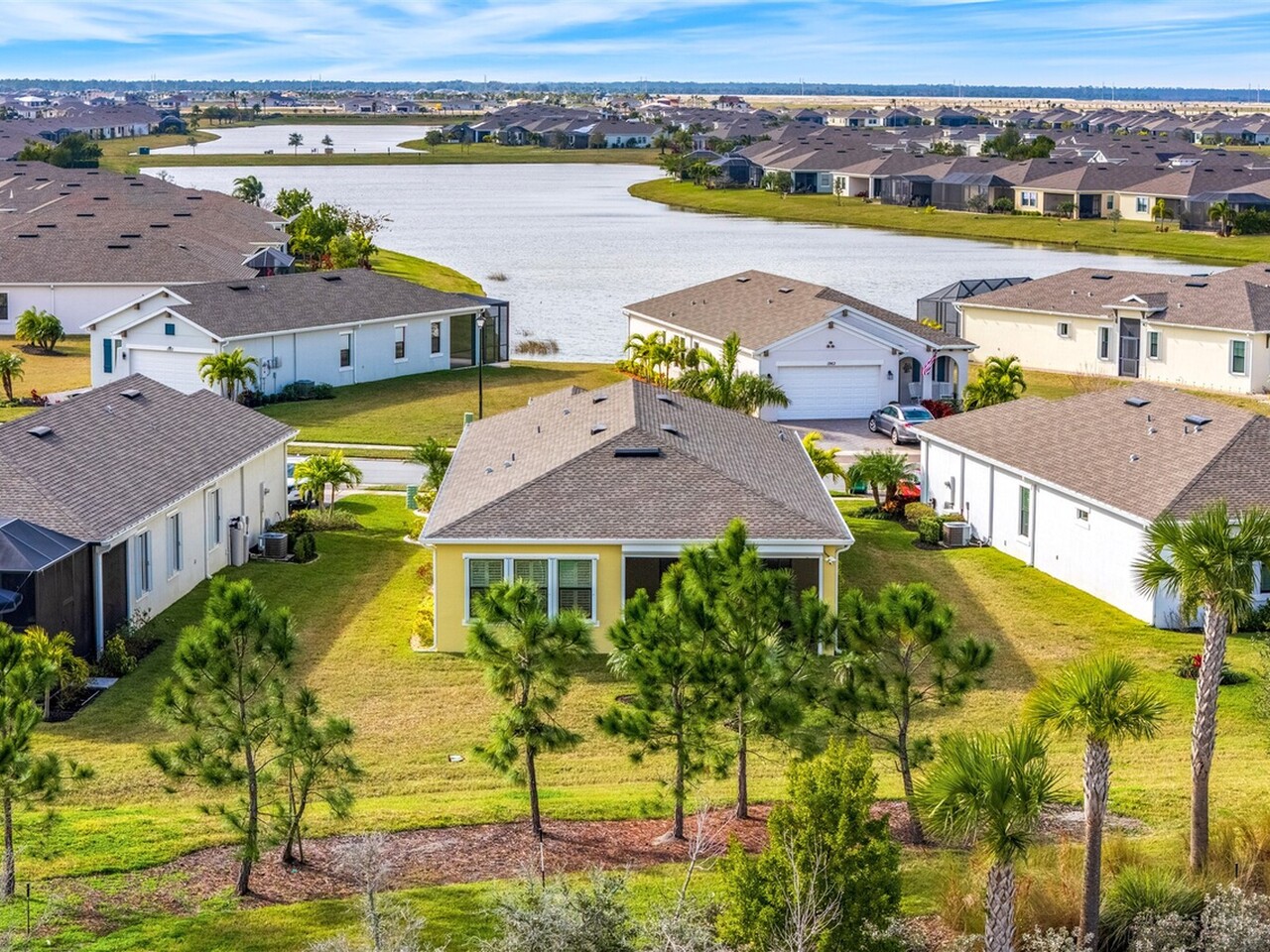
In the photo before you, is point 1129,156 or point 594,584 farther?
point 1129,156

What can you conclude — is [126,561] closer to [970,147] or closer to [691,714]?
[691,714]

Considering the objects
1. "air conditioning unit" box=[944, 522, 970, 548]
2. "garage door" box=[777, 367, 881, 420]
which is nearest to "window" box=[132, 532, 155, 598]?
"air conditioning unit" box=[944, 522, 970, 548]

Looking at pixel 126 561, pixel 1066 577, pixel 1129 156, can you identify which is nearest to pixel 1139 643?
pixel 1066 577

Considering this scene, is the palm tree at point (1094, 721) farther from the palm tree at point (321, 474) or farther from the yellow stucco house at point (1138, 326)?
the yellow stucco house at point (1138, 326)

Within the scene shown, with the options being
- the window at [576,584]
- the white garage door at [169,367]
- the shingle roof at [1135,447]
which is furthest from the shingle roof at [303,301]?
the window at [576,584]

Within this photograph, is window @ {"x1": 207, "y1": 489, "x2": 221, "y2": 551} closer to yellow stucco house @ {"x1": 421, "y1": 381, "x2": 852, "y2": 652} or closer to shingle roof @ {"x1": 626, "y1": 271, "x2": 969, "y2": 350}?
yellow stucco house @ {"x1": 421, "y1": 381, "x2": 852, "y2": 652}

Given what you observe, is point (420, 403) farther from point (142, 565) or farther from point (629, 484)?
point (629, 484)
